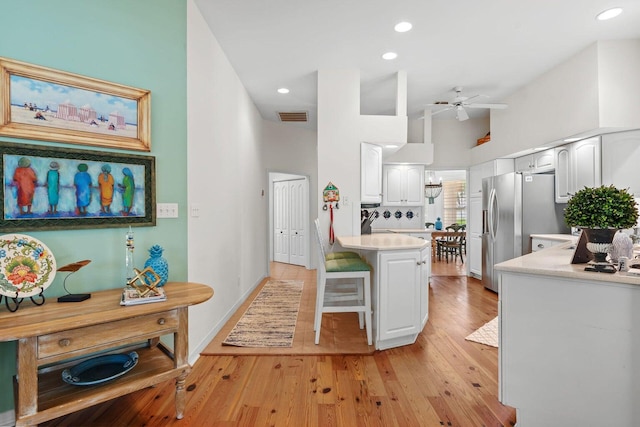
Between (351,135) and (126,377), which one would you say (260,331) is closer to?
(126,377)

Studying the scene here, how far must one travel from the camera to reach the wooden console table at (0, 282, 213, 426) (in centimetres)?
135

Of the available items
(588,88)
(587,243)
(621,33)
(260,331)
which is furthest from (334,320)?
(621,33)

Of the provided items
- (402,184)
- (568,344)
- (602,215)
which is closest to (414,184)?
(402,184)

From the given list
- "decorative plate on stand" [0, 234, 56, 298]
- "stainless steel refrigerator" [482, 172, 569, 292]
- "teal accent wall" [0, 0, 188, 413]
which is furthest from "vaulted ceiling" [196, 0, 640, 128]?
"decorative plate on stand" [0, 234, 56, 298]

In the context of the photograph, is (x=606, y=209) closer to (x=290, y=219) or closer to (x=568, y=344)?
(x=568, y=344)

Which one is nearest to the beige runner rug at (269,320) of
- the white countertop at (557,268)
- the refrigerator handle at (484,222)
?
the white countertop at (557,268)

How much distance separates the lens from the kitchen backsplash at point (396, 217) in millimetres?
6109

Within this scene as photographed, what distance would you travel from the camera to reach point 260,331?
316 cm

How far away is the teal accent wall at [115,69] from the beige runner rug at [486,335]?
2.69 metres

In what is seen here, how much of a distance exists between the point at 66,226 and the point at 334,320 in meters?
2.62

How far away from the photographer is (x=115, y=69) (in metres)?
2.01

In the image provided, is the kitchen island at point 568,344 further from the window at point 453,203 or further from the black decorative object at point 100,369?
the window at point 453,203

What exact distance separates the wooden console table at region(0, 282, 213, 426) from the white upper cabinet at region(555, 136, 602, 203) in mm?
4380

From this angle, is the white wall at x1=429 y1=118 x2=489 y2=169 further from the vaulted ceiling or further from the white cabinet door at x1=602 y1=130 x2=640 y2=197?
the white cabinet door at x1=602 y1=130 x2=640 y2=197
